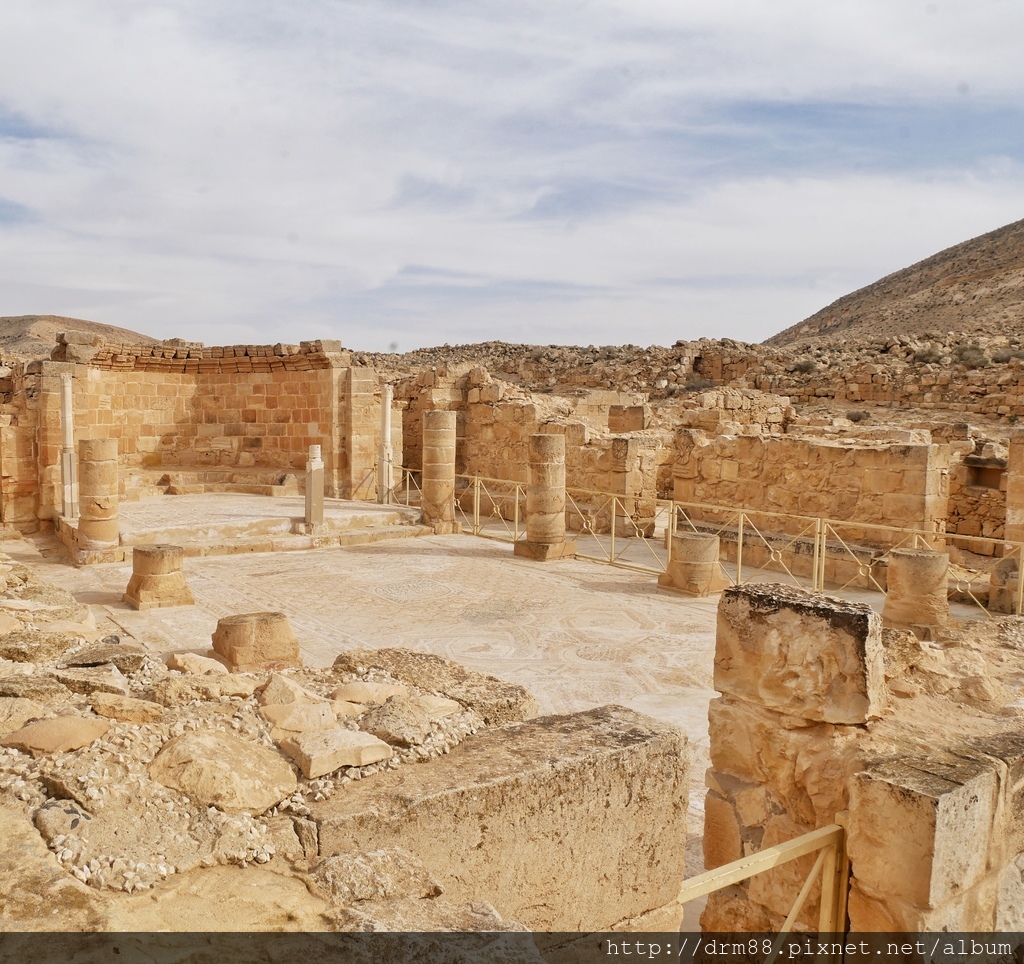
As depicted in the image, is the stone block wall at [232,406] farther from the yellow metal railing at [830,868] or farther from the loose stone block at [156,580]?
the yellow metal railing at [830,868]

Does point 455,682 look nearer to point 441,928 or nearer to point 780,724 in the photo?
point 780,724

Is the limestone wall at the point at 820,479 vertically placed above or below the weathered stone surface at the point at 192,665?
above

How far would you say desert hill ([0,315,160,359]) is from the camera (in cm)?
4003

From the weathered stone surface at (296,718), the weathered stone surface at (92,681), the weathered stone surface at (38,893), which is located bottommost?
the weathered stone surface at (92,681)

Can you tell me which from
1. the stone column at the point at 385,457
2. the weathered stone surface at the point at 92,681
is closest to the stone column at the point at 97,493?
the stone column at the point at 385,457

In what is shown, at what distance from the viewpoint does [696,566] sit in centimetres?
1057

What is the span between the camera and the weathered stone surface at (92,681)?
12.6 ft

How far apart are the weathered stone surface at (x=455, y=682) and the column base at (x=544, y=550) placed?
8.05 m

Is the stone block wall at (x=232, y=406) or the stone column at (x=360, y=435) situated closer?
the stone block wall at (x=232, y=406)

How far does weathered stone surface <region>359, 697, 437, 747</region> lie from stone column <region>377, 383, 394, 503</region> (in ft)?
45.9

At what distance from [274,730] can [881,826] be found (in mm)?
2363

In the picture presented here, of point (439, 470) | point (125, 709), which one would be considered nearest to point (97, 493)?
point (439, 470)

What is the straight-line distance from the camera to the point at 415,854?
8.78 feet

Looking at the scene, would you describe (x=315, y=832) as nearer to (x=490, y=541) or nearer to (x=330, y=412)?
(x=490, y=541)
